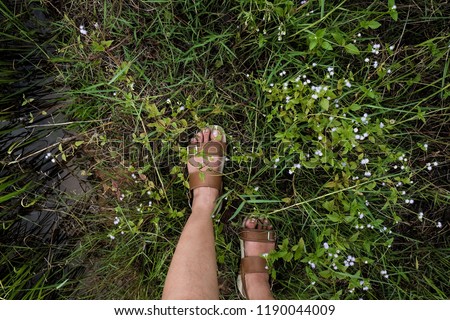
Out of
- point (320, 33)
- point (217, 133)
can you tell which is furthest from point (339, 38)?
point (217, 133)

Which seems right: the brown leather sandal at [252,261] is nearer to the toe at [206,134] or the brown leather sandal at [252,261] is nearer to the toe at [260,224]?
the toe at [260,224]

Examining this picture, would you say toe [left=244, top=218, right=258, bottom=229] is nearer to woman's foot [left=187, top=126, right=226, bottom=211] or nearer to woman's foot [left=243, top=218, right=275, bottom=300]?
woman's foot [left=243, top=218, right=275, bottom=300]

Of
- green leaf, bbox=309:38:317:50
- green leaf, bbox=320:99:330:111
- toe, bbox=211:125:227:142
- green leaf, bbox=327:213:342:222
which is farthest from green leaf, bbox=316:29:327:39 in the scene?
green leaf, bbox=327:213:342:222

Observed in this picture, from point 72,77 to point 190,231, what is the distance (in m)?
1.10

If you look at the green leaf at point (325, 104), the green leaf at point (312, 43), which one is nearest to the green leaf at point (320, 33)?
the green leaf at point (312, 43)

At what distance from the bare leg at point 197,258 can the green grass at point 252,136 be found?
110mm

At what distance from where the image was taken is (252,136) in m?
2.09

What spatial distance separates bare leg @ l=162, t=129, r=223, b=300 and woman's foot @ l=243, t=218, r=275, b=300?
0.24 m

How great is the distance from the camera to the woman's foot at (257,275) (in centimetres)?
204

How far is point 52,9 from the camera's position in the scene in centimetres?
222

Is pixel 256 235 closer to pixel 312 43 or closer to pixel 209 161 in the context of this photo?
pixel 209 161

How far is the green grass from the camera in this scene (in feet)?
6.35

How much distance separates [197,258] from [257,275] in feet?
1.36

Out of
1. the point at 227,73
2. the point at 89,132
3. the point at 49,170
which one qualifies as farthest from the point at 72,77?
the point at 227,73
